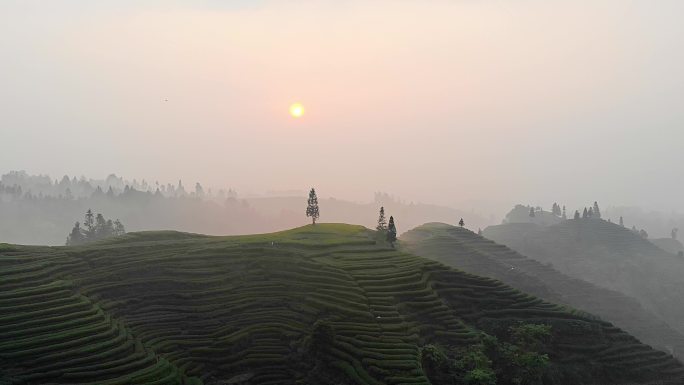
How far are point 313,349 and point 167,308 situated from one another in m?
20.1

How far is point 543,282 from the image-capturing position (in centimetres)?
10894

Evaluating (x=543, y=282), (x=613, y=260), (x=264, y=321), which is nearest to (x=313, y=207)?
(x=264, y=321)

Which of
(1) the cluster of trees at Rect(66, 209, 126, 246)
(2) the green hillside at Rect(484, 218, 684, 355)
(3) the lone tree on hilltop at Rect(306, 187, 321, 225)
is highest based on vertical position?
(3) the lone tree on hilltop at Rect(306, 187, 321, 225)

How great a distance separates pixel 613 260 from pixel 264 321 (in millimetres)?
149021

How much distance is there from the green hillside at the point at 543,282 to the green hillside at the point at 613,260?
74.0ft

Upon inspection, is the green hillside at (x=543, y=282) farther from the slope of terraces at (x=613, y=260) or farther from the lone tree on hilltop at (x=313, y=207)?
the lone tree on hilltop at (x=313, y=207)

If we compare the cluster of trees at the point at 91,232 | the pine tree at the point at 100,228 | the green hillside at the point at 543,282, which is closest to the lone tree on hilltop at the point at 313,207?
the green hillside at the point at 543,282

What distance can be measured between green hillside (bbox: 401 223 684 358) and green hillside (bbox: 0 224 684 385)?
3605 cm

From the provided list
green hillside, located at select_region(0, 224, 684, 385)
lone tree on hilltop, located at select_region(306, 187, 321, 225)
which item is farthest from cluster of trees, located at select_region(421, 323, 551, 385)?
lone tree on hilltop, located at select_region(306, 187, 321, 225)

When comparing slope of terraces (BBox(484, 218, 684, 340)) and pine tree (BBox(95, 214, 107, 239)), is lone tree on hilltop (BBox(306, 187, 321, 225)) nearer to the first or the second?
pine tree (BBox(95, 214, 107, 239))

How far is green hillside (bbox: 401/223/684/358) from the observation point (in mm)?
95938

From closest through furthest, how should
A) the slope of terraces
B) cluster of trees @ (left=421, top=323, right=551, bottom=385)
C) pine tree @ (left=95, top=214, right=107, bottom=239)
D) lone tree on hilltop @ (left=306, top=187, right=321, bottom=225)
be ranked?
1. cluster of trees @ (left=421, top=323, right=551, bottom=385)
2. lone tree on hilltop @ (left=306, top=187, right=321, bottom=225)
3. pine tree @ (left=95, top=214, right=107, bottom=239)
4. the slope of terraces

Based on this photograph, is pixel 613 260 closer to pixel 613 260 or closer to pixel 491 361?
pixel 613 260

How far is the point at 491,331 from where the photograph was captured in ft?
190
